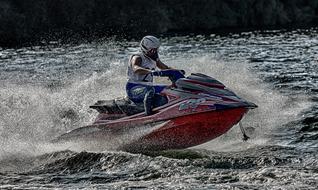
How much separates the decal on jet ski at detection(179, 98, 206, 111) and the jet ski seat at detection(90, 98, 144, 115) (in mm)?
1221

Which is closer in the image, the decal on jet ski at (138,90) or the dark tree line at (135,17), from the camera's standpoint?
the decal on jet ski at (138,90)

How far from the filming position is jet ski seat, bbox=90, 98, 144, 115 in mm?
13508

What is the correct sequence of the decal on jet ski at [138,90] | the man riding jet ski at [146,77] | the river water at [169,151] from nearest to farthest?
the river water at [169,151] < the man riding jet ski at [146,77] < the decal on jet ski at [138,90]

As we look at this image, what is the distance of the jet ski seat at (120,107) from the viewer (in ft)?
44.3

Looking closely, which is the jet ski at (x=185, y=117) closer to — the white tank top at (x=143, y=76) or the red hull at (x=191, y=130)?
the red hull at (x=191, y=130)

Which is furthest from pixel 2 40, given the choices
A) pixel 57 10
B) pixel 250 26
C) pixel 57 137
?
pixel 57 137

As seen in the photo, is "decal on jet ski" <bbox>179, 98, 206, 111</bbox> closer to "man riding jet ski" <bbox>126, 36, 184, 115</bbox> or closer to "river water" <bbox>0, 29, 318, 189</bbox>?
"man riding jet ski" <bbox>126, 36, 184, 115</bbox>

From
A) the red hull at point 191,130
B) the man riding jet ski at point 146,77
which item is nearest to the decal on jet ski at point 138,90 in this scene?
the man riding jet ski at point 146,77

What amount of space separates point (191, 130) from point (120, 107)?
1.93 metres

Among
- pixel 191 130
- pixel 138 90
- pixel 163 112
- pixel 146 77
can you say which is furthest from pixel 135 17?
pixel 191 130

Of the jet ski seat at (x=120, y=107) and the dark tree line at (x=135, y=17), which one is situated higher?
the jet ski seat at (x=120, y=107)

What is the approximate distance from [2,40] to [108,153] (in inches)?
1758

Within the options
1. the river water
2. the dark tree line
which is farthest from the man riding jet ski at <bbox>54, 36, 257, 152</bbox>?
the dark tree line

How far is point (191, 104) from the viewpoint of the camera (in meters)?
12.4
